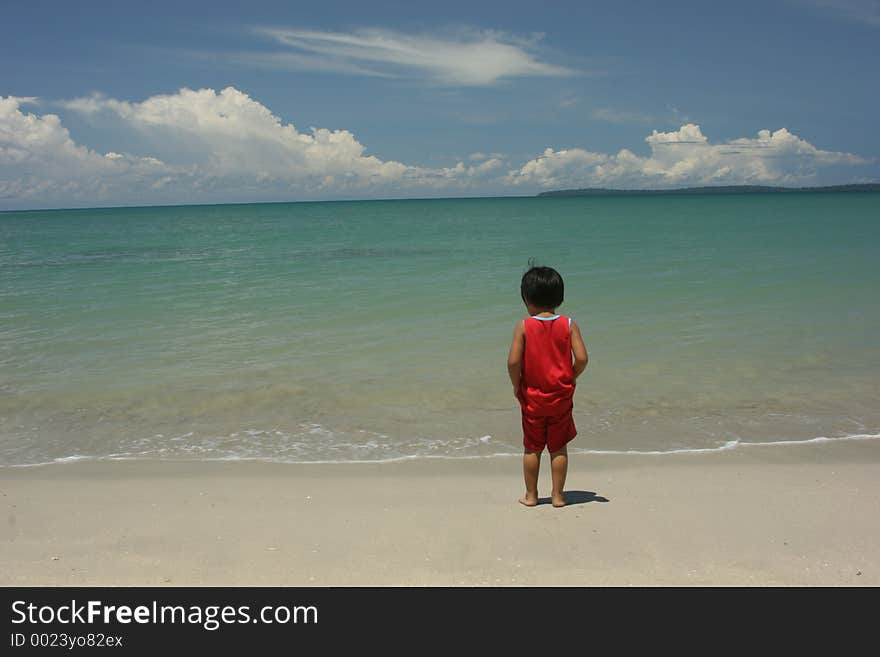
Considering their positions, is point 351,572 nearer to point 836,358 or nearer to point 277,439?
point 277,439

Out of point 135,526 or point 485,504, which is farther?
point 485,504

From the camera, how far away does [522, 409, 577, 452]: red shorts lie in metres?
4.18

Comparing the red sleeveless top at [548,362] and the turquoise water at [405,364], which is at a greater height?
the red sleeveless top at [548,362]

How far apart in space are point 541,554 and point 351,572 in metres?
0.94

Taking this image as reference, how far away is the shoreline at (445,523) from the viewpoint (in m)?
3.35

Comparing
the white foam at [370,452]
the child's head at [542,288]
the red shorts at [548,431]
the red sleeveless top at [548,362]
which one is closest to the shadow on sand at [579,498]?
the red shorts at [548,431]

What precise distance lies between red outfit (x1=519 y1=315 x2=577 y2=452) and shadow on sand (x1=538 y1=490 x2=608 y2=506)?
41 cm

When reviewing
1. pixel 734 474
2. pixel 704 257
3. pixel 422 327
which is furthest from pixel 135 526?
pixel 704 257

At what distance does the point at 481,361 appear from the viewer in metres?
8.88

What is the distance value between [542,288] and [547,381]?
0.53 meters

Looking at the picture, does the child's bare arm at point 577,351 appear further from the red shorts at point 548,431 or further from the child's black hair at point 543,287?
the red shorts at point 548,431

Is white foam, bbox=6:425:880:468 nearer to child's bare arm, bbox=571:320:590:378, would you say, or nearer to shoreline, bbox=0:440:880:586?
shoreline, bbox=0:440:880:586

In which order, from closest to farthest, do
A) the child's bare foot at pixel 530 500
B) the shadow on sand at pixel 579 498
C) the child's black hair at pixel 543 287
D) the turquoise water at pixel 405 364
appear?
the child's black hair at pixel 543 287 < the child's bare foot at pixel 530 500 < the shadow on sand at pixel 579 498 < the turquoise water at pixel 405 364

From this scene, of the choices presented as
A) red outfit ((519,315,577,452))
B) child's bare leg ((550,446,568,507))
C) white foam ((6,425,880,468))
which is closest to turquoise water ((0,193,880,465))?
white foam ((6,425,880,468))
